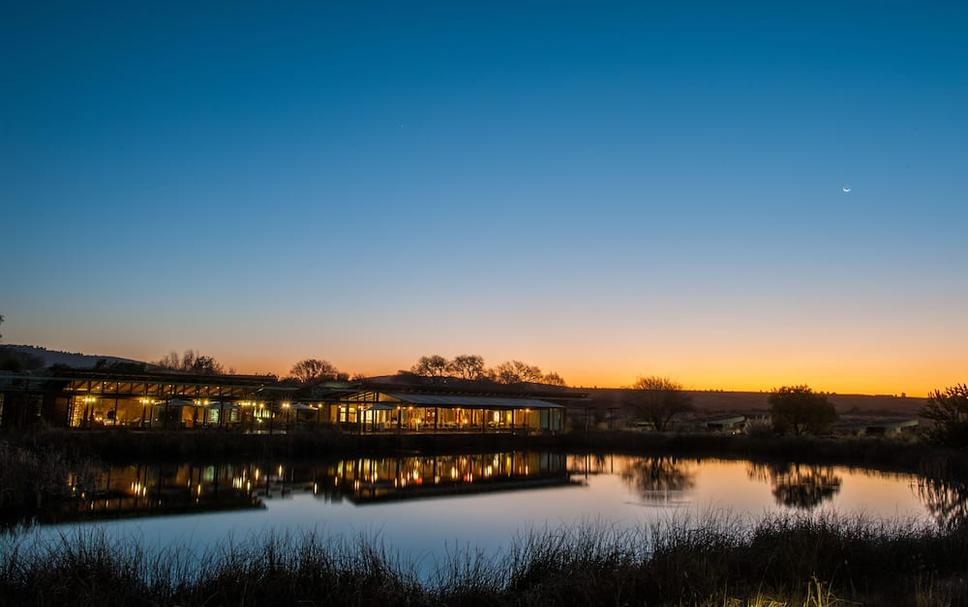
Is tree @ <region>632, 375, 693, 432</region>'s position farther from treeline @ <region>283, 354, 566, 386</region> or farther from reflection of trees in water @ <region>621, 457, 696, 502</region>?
treeline @ <region>283, 354, 566, 386</region>

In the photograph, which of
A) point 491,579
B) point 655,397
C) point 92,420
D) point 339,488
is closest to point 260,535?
point 491,579

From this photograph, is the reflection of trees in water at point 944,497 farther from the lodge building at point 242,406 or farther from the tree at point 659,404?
the tree at point 659,404

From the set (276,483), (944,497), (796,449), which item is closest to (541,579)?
(276,483)

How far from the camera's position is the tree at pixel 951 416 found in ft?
93.4

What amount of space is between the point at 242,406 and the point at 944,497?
3090 centimetres

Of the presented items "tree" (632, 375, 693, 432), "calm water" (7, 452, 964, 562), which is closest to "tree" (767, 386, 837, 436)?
"tree" (632, 375, 693, 432)

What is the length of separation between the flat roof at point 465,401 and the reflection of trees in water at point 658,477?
11.2m

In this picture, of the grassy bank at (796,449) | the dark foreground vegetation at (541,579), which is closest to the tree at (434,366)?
the grassy bank at (796,449)

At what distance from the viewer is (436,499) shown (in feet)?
66.0

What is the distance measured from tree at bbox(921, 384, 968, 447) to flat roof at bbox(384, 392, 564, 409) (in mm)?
22954

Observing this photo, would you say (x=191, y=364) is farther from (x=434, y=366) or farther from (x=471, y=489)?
(x=471, y=489)

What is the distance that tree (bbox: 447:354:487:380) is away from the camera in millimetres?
108062

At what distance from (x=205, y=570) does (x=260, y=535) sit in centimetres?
562

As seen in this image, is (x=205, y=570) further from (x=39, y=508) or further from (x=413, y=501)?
(x=413, y=501)
